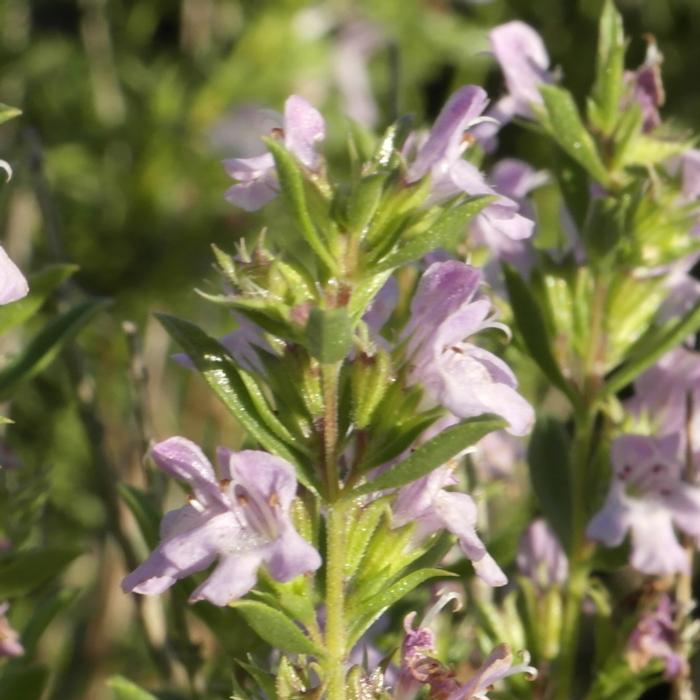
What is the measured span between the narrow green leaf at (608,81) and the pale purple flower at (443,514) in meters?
0.34

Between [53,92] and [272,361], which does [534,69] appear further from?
[53,92]

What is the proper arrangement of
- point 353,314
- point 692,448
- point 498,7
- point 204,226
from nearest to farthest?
point 353,314
point 692,448
point 204,226
point 498,7

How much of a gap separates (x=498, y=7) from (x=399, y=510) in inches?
79.6

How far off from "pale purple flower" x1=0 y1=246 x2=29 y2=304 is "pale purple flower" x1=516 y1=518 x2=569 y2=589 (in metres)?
0.51

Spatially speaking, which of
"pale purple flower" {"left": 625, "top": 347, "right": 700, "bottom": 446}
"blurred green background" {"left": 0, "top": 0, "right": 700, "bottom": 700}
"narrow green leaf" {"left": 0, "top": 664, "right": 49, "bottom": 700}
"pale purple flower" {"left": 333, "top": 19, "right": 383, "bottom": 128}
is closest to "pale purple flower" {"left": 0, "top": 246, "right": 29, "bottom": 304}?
"narrow green leaf" {"left": 0, "top": 664, "right": 49, "bottom": 700}

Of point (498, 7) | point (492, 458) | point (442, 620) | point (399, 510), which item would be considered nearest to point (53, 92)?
point (498, 7)

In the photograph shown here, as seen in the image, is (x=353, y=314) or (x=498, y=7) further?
(x=498, y=7)

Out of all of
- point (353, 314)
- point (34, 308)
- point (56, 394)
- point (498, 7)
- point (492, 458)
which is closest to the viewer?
point (353, 314)

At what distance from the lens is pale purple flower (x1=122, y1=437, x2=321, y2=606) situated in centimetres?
62

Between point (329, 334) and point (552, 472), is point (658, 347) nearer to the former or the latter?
point (552, 472)

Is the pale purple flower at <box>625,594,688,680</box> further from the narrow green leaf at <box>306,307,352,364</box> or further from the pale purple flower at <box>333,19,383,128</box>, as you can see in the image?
the pale purple flower at <box>333,19,383,128</box>

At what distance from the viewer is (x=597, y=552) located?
0.96 m

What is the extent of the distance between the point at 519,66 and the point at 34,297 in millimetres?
418

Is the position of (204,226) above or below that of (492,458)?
below
